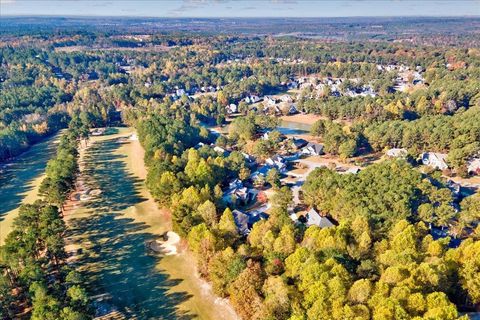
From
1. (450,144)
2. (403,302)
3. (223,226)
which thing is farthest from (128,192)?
(450,144)

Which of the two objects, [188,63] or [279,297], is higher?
[188,63]

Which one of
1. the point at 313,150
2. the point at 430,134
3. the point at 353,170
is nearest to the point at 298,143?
the point at 313,150

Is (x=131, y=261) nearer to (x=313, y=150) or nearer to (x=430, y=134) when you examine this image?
A: (x=313, y=150)

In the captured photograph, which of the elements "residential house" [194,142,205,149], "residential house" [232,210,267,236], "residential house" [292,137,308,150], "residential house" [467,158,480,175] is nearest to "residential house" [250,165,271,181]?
"residential house" [232,210,267,236]

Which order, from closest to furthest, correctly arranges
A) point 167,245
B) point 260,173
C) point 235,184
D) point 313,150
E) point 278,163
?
1. point 167,245
2. point 235,184
3. point 260,173
4. point 278,163
5. point 313,150

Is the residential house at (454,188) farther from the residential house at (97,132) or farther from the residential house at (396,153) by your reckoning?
the residential house at (97,132)

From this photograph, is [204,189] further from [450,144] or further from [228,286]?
[450,144]

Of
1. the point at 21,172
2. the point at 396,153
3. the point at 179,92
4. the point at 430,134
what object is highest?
the point at 179,92
